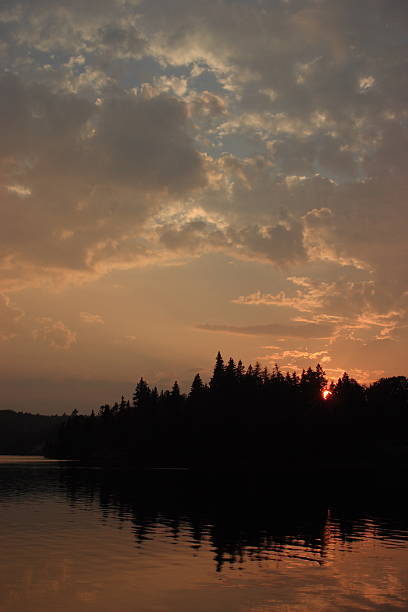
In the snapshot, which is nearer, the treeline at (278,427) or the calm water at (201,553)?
the calm water at (201,553)

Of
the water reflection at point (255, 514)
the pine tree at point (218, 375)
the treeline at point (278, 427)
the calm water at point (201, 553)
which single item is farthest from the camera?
the pine tree at point (218, 375)

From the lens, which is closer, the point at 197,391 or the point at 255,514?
A: the point at 255,514

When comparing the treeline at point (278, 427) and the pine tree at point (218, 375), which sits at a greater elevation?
the pine tree at point (218, 375)

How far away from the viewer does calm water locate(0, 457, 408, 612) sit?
29.3 metres

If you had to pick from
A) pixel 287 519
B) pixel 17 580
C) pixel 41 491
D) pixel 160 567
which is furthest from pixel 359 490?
pixel 17 580

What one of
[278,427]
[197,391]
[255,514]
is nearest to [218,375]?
[197,391]

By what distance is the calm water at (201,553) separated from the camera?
96.2 ft

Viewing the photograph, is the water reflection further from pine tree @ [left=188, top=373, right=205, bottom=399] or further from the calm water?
pine tree @ [left=188, top=373, right=205, bottom=399]

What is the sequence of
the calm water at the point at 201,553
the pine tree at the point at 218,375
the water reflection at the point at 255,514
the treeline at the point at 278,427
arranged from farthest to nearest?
the pine tree at the point at 218,375 → the treeline at the point at 278,427 → the water reflection at the point at 255,514 → the calm water at the point at 201,553

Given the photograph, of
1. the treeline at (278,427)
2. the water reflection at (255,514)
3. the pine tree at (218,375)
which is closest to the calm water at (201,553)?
the water reflection at (255,514)

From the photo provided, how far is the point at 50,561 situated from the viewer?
37156 millimetres

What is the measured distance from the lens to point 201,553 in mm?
40969

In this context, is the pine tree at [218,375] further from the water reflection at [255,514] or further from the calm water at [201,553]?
the calm water at [201,553]

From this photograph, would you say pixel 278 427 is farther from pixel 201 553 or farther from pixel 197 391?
pixel 201 553
